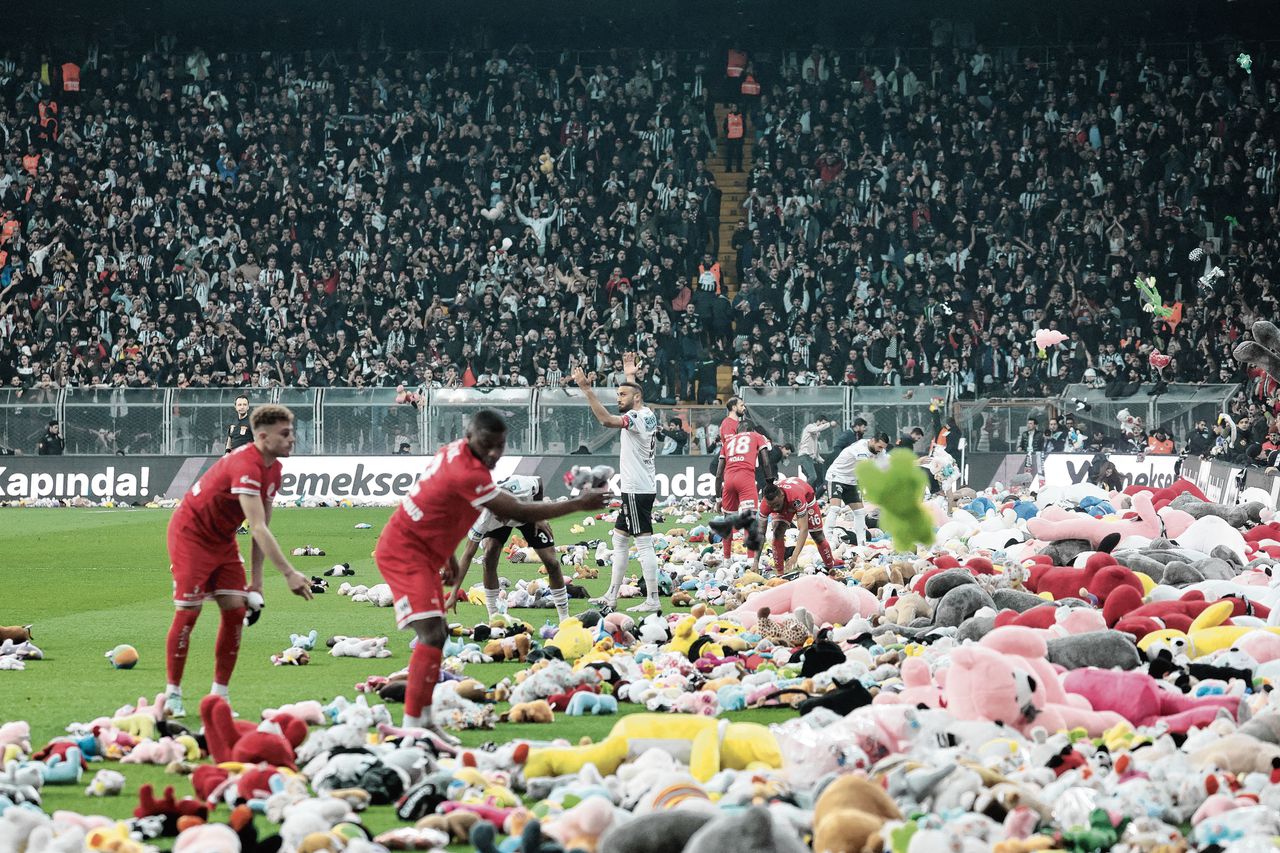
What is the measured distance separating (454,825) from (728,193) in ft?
111

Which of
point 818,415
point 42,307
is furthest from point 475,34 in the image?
point 818,415

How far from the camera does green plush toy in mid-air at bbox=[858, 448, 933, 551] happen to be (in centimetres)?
1039

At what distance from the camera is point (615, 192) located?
3706cm

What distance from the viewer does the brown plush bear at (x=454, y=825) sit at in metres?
5.77

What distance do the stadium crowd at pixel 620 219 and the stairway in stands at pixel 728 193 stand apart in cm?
27

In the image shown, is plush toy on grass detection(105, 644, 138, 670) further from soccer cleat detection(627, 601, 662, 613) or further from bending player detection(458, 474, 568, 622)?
soccer cleat detection(627, 601, 662, 613)

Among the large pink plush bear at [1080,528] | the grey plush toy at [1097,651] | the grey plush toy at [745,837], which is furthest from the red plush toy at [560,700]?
the large pink plush bear at [1080,528]

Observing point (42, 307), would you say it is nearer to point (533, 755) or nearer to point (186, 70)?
point (186, 70)

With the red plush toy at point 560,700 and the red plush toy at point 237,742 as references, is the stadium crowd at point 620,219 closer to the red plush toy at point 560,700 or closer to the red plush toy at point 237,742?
the red plush toy at point 560,700

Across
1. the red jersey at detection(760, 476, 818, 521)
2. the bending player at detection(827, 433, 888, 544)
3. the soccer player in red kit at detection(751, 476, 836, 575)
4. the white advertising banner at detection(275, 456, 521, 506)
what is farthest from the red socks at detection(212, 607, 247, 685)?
the white advertising banner at detection(275, 456, 521, 506)

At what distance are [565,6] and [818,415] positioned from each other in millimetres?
16855

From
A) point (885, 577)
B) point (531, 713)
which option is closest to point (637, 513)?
point (885, 577)

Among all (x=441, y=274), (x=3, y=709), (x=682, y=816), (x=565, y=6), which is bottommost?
(x=3, y=709)

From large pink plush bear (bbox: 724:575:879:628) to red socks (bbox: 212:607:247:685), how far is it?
3930mm
